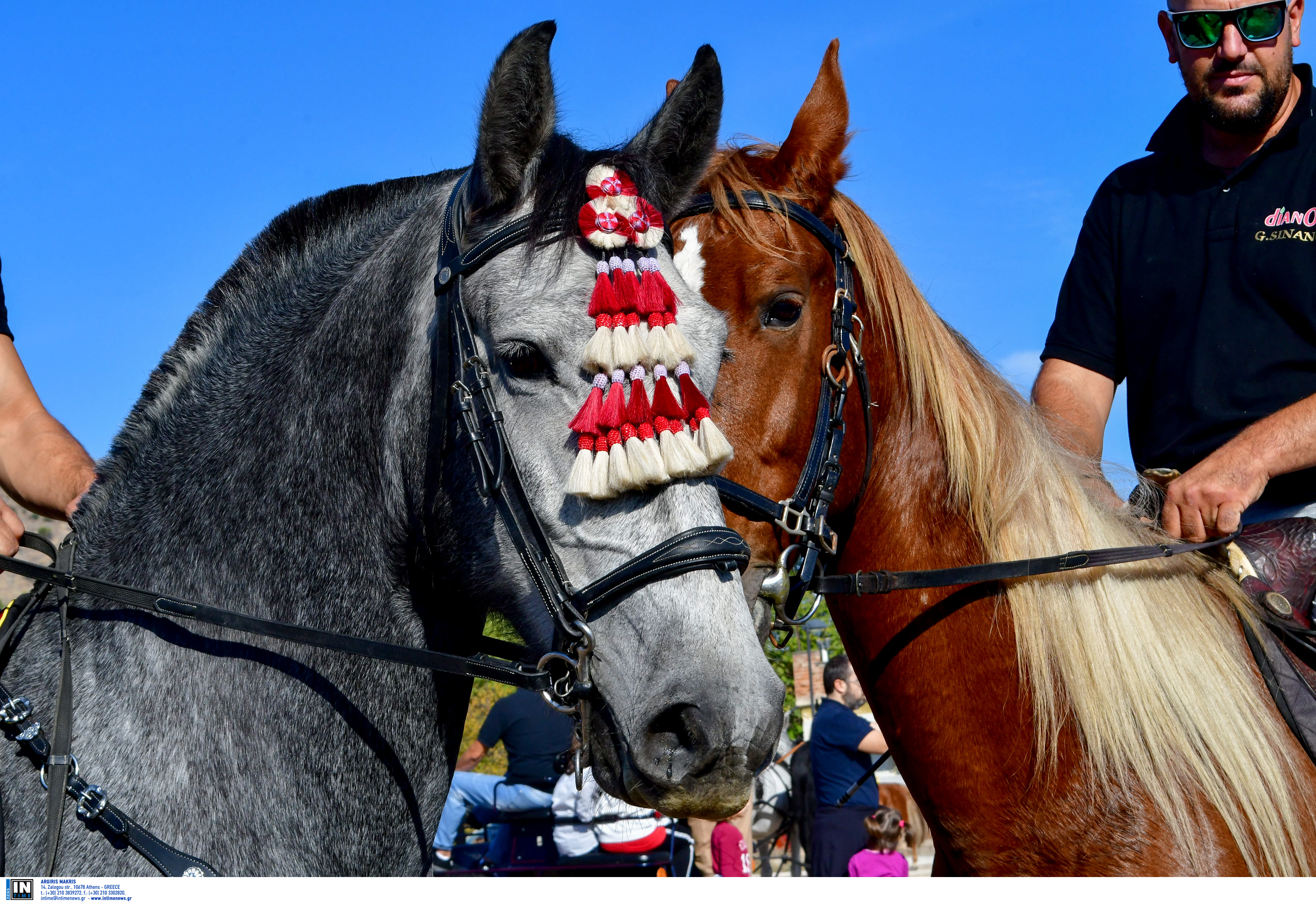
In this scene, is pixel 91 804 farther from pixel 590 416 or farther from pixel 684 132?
pixel 684 132

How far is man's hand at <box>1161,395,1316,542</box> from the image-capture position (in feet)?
9.93

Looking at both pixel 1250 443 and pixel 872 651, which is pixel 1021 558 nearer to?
pixel 872 651

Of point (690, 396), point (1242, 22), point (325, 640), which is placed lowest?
point (325, 640)

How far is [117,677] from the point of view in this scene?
7.25ft

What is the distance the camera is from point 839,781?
26.5 ft

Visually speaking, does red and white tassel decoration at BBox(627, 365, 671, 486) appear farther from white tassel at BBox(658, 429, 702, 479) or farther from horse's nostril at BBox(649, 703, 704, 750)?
horse's nostril at BBox(649, 703, 704, 750)

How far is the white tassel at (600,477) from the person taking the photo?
2000 millimetres

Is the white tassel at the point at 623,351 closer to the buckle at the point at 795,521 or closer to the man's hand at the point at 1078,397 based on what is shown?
the buckle at the point at 795,521

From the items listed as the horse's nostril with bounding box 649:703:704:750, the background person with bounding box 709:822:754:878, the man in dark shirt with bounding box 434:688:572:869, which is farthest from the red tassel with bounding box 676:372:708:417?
the background person with bounding box 709:822:754:878

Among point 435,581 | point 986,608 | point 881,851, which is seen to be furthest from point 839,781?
point 435,581

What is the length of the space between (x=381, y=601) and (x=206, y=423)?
0.62 m

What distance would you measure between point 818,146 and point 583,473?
1.97 metres

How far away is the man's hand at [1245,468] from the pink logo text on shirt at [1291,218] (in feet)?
2.03
